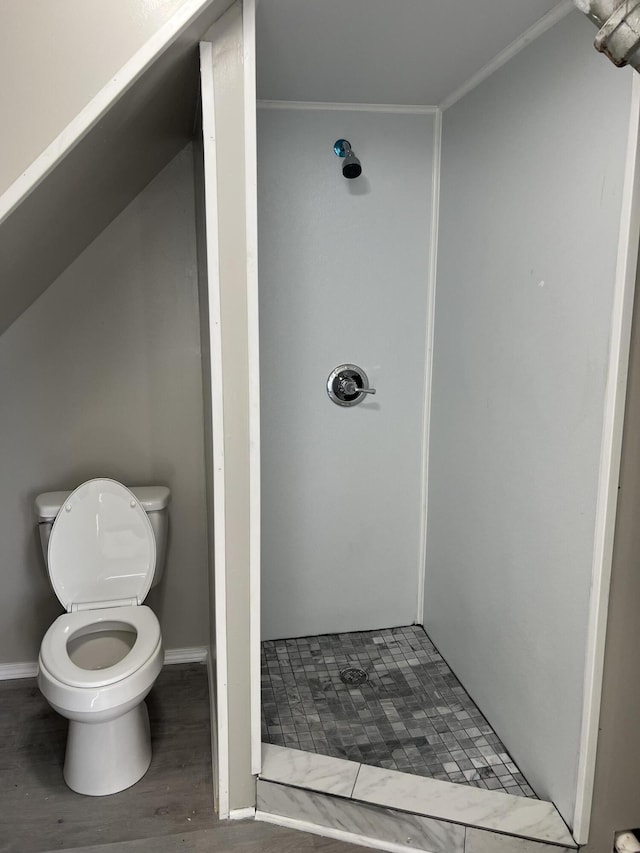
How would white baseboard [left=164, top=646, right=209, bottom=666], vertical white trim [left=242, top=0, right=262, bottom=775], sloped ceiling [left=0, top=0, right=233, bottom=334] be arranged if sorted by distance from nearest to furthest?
1. sloped ceiling [left=0, top=0, right=233, bottom=334]
2. vertical white trim [left=242, top=0, right=262, bottom=775]
3. white baseboard [left=164, top=646, right=209, bottom=666]

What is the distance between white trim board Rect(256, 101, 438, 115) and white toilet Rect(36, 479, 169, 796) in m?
1.34

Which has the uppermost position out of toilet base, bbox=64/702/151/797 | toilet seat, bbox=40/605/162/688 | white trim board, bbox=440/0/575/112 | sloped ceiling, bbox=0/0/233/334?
white trim board, bbox=440/0/575/112

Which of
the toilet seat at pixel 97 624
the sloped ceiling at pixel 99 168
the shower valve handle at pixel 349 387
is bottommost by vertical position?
→ the toilet seat at pixel 97 624

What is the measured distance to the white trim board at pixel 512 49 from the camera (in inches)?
62.1

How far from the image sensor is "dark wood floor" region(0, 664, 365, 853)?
1.82m

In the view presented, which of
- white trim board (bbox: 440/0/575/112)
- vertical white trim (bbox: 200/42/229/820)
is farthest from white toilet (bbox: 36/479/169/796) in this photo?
white trim board (bbox: 440/0/575/112)

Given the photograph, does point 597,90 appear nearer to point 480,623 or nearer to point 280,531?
point 480,623

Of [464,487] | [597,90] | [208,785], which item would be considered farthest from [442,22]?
[208,785]

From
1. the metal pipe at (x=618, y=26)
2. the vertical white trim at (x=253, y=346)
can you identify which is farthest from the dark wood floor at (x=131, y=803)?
the metal pipe at (x=618, y=26)

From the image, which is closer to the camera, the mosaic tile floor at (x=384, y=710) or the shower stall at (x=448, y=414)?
the shower stall at (x=448, y=414)

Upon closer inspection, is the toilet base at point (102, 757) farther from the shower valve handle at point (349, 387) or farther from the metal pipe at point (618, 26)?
the metal pipe at point (618, 26)

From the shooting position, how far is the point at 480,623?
7.09 feet

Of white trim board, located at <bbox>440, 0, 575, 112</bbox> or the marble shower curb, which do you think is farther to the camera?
the marble shower curb

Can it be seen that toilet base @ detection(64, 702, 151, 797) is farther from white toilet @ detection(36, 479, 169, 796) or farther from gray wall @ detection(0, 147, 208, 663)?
gray wall @ detection(0, 147, 208, 663)
